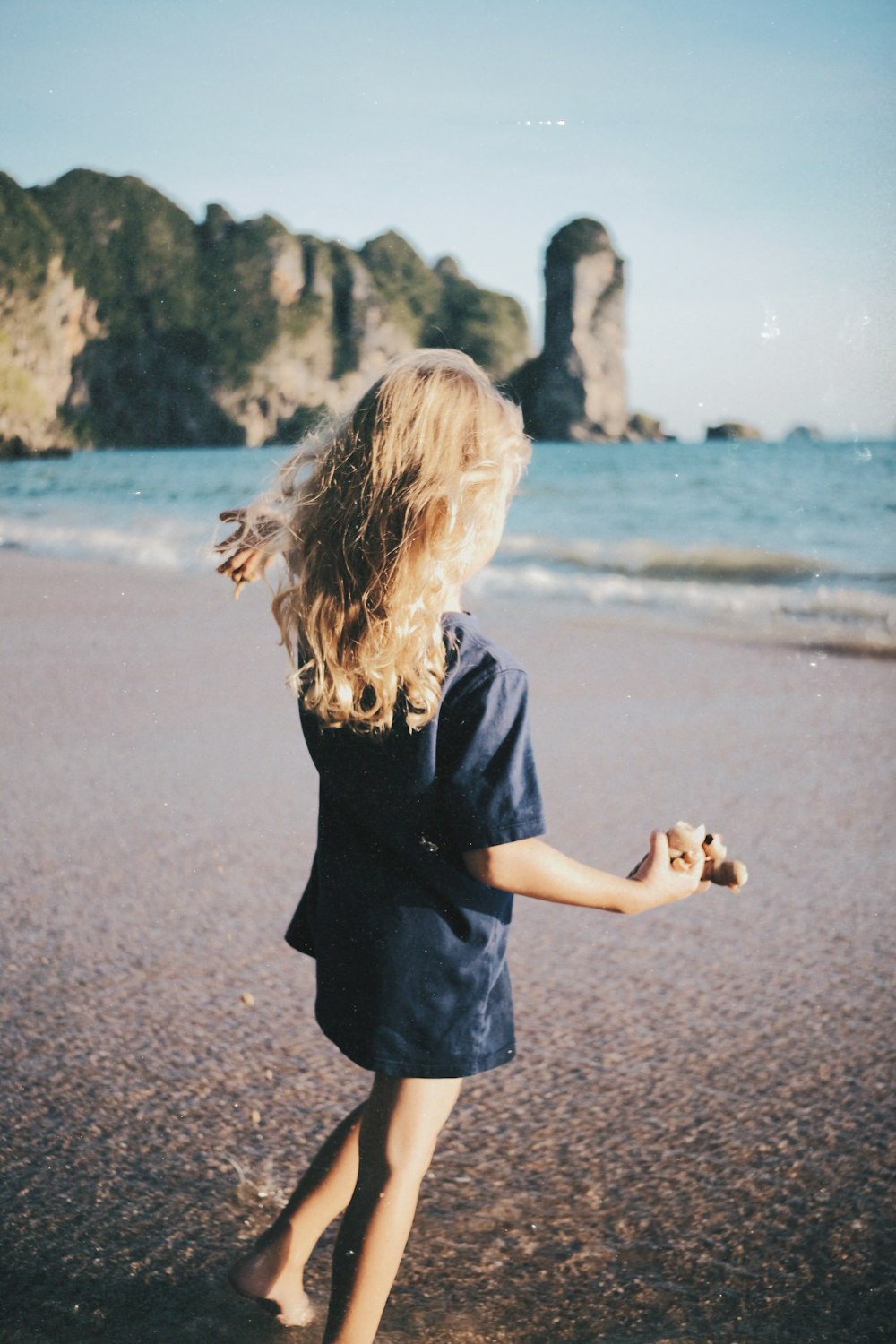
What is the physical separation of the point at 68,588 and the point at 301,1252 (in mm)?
7801

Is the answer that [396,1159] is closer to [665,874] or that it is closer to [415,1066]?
[415,1066]

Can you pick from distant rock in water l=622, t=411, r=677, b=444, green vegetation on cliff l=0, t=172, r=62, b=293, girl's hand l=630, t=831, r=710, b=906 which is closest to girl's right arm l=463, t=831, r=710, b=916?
girl's hand l=630, t=831, r=710, b=906

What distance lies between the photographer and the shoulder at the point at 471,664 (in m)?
1.34

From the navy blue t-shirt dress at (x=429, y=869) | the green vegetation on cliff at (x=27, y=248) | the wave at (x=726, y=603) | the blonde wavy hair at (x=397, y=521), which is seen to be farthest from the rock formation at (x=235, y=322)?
the navy blue t-shirt dress at (x=429, y=869)

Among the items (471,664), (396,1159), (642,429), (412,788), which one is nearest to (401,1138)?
(396,1159)

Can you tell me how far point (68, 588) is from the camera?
8.74 meters

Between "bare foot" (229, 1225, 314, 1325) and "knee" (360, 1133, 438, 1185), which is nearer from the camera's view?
"knee" (360, 1133, 438, 1185)

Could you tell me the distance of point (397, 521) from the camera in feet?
4.71

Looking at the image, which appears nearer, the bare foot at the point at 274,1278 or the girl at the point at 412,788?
the girl at the point at 412,788

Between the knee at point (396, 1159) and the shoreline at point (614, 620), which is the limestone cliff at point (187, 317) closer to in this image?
the shoreline at point (614, 620)

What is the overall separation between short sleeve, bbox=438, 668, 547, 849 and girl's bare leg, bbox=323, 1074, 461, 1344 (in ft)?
1.15

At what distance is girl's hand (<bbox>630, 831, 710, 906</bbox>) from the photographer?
1.45 metres

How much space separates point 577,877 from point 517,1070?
932mm

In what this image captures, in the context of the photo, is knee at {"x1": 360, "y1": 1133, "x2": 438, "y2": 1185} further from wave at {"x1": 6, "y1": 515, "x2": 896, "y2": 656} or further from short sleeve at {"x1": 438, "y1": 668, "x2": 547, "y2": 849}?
wave at {"x1": 6, "y1": 515, "x2": 896, "y2": 656}
